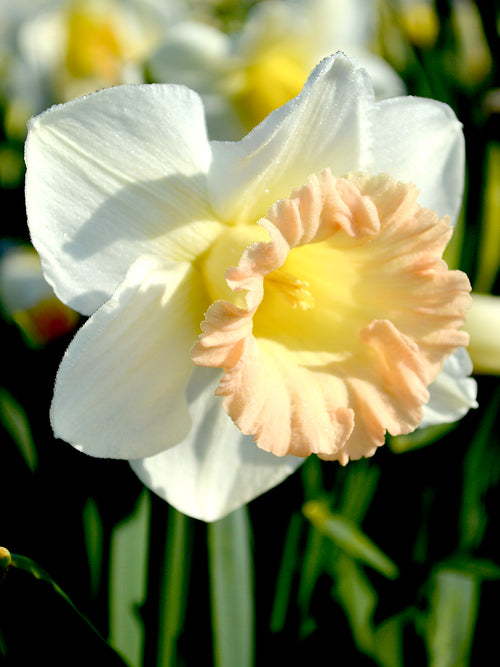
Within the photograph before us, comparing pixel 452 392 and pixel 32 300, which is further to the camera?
pixel 32 300

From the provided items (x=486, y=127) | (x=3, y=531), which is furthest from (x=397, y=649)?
(x=486, y=127)

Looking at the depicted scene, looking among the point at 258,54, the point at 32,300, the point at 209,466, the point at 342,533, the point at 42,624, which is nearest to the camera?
the point at 42,624

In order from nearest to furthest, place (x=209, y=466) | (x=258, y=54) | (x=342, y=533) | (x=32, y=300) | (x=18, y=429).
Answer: (x=209, y=466), (x=342, y=533), (x=18, y=429), (x=32, y=300), (x=258, y=54)

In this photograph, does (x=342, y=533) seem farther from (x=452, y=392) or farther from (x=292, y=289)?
(x=292, y=289)

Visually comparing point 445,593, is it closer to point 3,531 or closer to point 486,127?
point 3,531

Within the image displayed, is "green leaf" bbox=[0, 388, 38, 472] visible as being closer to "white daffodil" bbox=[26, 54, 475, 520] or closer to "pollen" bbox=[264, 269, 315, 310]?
"white daffodil" bbox=[26, 54, 475, 520]

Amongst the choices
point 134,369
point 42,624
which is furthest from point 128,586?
point 134,369

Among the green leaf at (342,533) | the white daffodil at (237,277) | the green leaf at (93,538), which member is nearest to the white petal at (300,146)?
the white daffodil at (237,277)
